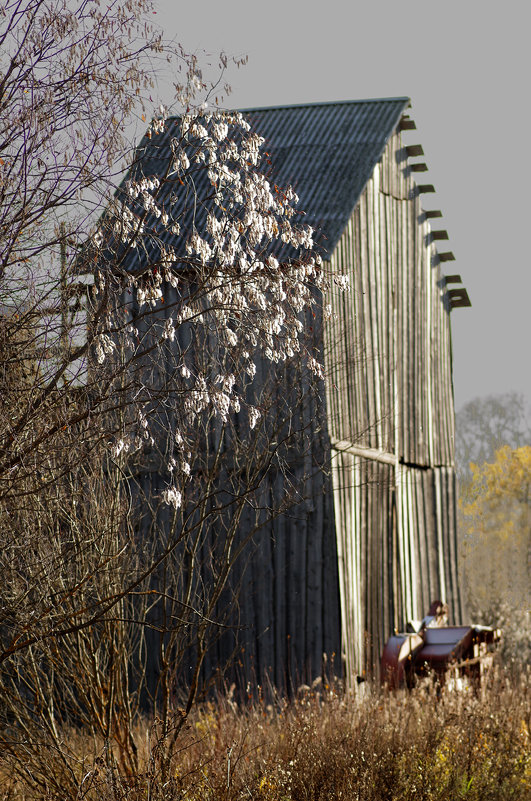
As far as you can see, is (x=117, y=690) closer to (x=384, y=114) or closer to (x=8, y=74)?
(x=8, y=74)

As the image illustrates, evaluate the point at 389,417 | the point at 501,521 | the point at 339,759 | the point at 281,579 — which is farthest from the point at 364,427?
the point at 501,521

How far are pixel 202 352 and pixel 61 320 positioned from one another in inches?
64.8

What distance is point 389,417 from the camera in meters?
13.7

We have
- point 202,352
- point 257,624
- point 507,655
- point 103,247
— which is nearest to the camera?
point 103,247

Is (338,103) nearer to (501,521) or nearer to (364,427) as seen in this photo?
(364,427)

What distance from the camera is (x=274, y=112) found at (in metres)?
14.9

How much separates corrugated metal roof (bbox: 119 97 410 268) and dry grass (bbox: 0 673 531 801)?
211 inches

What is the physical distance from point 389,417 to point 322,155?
3548mm

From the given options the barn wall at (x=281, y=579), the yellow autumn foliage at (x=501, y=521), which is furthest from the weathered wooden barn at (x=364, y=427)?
the yellow autumn foliage at (x=501, y=521)

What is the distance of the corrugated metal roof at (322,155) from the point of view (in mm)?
12289

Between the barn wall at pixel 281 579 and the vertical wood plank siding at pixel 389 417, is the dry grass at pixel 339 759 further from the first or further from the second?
the vertical wood plank siding at pixel 389 417

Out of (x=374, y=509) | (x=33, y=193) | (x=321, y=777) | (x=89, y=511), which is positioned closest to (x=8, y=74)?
(x=33, y=193)

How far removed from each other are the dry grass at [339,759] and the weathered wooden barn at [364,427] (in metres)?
1.34

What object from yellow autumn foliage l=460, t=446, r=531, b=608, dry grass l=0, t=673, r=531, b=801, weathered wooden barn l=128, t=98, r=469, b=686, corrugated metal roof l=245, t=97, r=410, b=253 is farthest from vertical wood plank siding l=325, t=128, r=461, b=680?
yellow autumn foliage l=460, t=446, r=531, b=608
